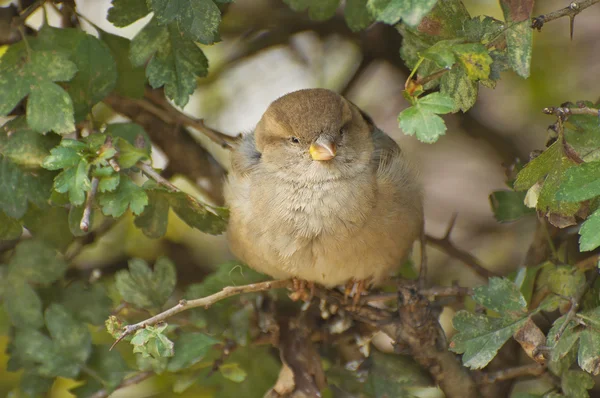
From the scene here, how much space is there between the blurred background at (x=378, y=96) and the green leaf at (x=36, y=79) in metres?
0.84

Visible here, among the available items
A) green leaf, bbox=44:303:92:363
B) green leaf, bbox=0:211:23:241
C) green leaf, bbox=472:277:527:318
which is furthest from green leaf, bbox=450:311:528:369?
green leaf, bbox=0:211:23:241

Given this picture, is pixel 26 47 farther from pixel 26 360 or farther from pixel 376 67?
pixel 376 67

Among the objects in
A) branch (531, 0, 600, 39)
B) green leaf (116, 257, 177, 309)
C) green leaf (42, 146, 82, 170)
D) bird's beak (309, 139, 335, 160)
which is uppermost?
branch (531, 0, 600, 39)

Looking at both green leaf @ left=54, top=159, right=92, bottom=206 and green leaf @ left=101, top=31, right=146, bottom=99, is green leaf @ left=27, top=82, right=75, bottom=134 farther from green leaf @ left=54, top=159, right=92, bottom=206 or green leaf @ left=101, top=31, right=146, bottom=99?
green leaf @ left=101, top=31, right=146, bottom=99

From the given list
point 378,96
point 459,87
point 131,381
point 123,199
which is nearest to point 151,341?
point 123,199

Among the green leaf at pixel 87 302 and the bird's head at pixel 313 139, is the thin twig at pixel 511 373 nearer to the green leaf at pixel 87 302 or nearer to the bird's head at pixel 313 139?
the bird's head at pixel 313 139

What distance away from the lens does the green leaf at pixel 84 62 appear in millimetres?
2016

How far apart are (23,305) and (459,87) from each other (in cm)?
133

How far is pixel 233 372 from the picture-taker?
2.12 meters

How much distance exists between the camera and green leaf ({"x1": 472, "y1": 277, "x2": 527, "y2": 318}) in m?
1.78

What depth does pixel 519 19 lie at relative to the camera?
1.58 meters

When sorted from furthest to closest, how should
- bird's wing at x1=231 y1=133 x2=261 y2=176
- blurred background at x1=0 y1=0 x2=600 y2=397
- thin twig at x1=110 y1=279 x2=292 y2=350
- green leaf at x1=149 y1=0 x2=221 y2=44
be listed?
blurred background at x1=0 y1=0 x2=600 y2=397 < bird's wing at x1=231 y1=133 x2=261 y2=176 < green leaf at x1=149 y1=0 x2=221 y2=44 < thin twig at x1=110 y1=279 x2=292 y2=350

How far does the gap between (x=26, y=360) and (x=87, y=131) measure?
0.65 metres

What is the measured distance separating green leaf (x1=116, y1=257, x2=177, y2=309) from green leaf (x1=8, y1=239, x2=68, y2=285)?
0.24 metres
